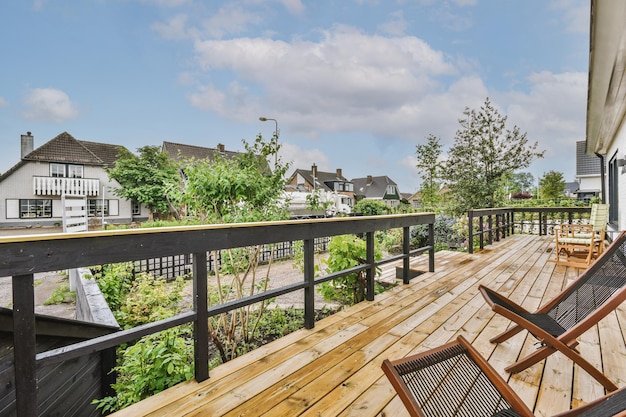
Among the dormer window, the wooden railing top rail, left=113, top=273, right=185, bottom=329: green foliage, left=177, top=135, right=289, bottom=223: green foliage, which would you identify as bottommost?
left=113, top=273, right=185, bottom=329: green foliage

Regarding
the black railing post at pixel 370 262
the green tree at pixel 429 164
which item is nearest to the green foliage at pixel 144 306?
the black railing post at pixel 370 262

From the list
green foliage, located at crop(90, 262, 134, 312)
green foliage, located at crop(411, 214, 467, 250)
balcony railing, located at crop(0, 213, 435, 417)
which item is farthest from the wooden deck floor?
green foliage, located at crop(411, 214, 467, 250)

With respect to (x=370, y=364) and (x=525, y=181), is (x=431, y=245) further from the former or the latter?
(x=525, y=181)

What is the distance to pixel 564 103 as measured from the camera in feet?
35.9

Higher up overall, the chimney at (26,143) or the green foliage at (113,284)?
the chimney at (26,143)

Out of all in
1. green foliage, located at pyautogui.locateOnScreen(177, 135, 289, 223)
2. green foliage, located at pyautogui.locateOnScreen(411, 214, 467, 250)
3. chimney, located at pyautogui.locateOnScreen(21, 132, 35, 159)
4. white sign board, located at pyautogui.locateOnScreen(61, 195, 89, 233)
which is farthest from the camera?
chimney, located at pyautogui.locateOnScreen(21, 132, 35, 159)

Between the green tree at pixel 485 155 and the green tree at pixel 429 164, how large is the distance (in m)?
4.39

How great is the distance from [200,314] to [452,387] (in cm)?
129

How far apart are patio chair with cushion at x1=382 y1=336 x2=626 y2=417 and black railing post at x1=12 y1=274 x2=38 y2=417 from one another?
1.33 metres

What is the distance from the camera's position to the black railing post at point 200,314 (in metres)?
1.69

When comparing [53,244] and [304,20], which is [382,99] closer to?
[304,20]

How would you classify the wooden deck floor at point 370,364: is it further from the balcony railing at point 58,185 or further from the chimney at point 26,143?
the chimney at point 26,143

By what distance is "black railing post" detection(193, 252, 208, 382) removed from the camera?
5.54 feet

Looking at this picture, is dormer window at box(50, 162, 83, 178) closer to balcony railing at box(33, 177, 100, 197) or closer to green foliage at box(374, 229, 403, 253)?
balcony railing at box(33, 177, 100, 197)
